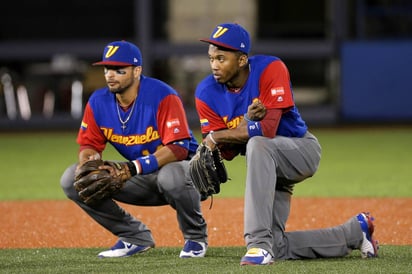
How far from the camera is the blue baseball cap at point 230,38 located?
5355 millimetres

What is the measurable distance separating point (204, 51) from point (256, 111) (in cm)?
1224

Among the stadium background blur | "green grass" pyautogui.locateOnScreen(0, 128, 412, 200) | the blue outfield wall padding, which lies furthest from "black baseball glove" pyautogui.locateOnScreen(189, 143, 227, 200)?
the blue outfield wall padding

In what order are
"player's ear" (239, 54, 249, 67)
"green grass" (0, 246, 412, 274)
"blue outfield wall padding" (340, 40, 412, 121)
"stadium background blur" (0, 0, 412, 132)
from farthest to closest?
1. "stadium background blur" (0, 0, 412, 132)
2. "blue outfield wall padding" (340, 40, 412, 121)
3. "player's ear" (239, 54, 249, 67)
4. "green grass" (0, 246, 412, 274)

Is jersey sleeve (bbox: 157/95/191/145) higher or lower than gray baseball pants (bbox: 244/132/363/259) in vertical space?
higher

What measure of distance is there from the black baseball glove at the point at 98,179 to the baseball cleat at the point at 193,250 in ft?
1.79

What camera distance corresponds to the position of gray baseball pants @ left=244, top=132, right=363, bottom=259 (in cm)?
512

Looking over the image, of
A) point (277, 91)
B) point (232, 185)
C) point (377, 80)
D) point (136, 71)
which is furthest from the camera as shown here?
point (377, 80)

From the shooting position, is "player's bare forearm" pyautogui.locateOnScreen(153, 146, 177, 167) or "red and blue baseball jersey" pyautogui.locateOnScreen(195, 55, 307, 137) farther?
"player's bare forearm" pyautogui.locateOnScreen(153, 146, 177, 167)

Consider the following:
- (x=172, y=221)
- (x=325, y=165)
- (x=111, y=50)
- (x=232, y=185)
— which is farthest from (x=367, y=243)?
(x=325, y=165)

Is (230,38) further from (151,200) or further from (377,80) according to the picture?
(377,80)

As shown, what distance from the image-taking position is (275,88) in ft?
17.6

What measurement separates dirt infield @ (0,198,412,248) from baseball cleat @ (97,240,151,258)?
1.43 ft

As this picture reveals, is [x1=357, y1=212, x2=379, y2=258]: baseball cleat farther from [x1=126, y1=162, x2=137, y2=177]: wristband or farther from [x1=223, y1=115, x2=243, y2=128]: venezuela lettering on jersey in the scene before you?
[x1=126, y1=162, x2=137, y2=177]: wristband

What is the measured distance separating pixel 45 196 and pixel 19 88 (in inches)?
359
